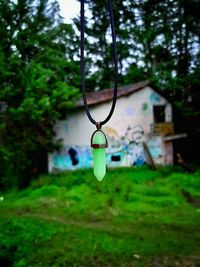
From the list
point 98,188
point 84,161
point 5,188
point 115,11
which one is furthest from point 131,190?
point 115,11

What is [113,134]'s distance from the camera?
16.5 meters

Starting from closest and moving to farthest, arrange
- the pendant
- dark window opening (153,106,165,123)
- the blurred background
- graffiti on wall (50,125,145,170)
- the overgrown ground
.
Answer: the pendant
the blurred background
the overgrown ground
graffiti on wall (50,125,145,170)
dark window opening (153,106,165,123)

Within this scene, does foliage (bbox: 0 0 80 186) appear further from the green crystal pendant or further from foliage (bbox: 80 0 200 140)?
the green crystal pendant

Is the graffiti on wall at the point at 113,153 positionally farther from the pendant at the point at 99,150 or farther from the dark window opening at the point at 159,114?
the pendant at the point at 99,150

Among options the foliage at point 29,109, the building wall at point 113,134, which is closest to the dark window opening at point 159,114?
the building wall at point 113,134

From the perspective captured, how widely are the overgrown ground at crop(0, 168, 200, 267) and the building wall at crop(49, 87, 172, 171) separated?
143cm

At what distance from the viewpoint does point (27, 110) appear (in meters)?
13.5

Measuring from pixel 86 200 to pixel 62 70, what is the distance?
538 centimetres

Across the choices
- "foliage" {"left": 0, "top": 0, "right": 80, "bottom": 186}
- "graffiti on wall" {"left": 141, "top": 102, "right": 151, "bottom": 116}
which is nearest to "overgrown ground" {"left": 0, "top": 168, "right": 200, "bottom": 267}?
"foliage" {"left": 0, "top": 0, "right": 80, "bottom": 186}

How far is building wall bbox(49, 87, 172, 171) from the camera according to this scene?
53.7 feet

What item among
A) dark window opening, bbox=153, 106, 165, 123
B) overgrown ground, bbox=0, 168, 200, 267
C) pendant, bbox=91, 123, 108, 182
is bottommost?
overgrown ground, bbox=0, 168, 200, 267

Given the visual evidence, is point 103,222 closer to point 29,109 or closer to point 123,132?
point 29,109

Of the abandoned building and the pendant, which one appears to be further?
the abandoned building

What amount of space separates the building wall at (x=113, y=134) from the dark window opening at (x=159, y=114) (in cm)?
94
